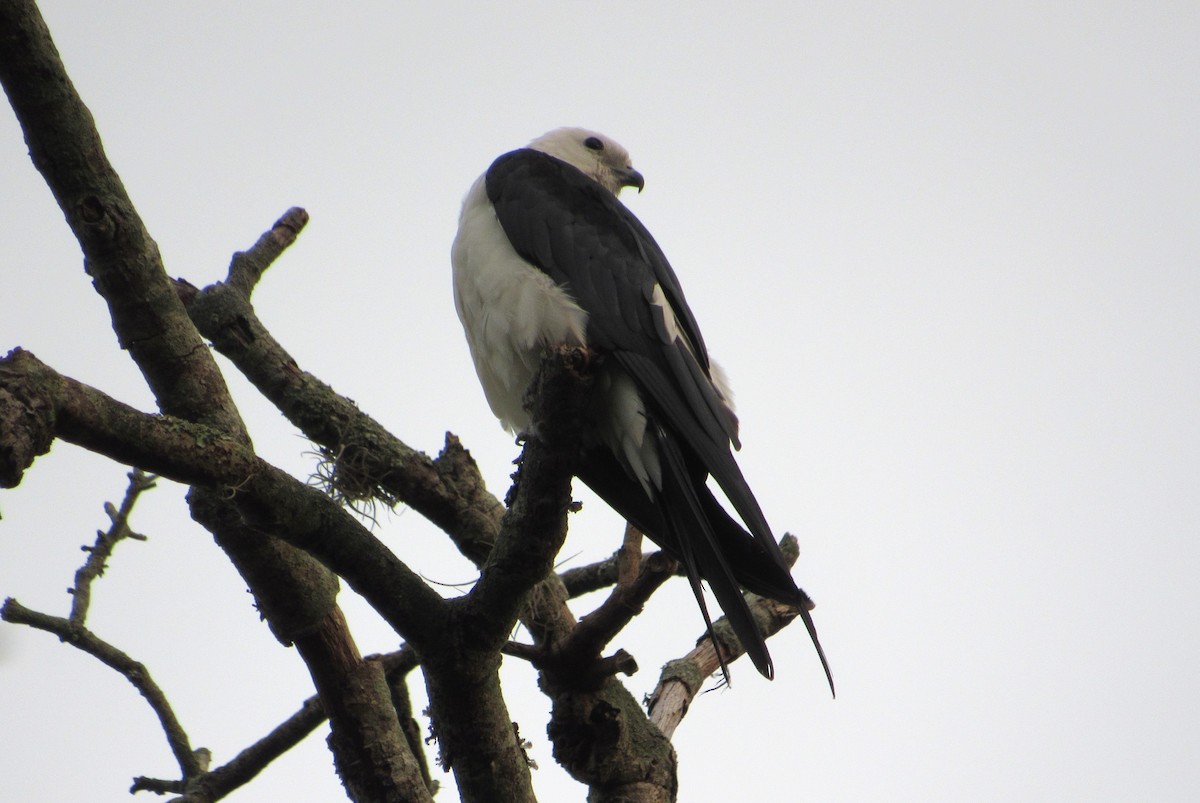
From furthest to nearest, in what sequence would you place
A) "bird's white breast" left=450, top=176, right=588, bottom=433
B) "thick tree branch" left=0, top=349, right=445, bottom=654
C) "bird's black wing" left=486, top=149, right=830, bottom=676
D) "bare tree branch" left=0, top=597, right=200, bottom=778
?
1. "bird's white breast" left=450, top=176, right=588, bottom=433
2. "bare tree branch" left=0, top=597, right=200, bottom=778
3. "bird's black wing" left=486, top=149, right=830, bottom=676
4. "thick tree branch" left=0, top=349, right=445, bottom=654

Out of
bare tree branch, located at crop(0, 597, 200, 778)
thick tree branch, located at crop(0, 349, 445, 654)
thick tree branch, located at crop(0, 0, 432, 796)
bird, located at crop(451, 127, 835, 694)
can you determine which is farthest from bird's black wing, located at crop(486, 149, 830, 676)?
bare tree branch, located at crop(0, 597, 200, 778)

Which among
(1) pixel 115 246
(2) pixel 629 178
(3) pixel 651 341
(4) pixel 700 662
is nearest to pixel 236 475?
(1) pixel 115 246

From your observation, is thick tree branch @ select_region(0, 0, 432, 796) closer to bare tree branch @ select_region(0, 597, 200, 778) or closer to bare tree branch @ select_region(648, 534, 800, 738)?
bare tree branch @ select_region(0, 597, 200, 778)

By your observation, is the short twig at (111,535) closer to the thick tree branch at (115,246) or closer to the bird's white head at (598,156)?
the thick tree branch at (115,246)

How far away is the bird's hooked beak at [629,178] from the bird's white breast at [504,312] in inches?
62.7

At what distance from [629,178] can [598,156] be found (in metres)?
0.20

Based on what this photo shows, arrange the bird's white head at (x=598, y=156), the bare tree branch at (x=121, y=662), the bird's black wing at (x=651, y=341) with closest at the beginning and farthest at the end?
the bird's black wing at (x=651, y=341)
the bare tree branch at (x=121, y=662)
the bird's white head at (x=598, y=156)

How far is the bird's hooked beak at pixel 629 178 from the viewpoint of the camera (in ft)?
17.9

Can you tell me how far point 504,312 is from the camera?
3.53m

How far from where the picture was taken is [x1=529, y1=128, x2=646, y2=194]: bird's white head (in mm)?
5434

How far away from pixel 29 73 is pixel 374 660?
68.0 inches

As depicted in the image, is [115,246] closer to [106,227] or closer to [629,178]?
[106,227]

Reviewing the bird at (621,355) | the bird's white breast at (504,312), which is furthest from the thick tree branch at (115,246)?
the bird's white breast at (504,312)

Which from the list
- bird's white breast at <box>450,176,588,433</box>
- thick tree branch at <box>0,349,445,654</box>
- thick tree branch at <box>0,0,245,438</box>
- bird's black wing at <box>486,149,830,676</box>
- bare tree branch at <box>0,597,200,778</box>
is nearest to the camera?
thick tree branch at <box>0,349,445,654</box>
